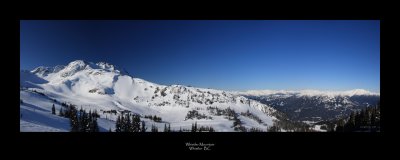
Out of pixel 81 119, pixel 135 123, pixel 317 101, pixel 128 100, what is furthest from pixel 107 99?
pixel 317 101

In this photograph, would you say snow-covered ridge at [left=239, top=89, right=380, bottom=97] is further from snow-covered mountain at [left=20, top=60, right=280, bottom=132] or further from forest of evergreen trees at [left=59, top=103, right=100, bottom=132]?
forest of evergreen trees at [left=59, top=103, right=100, bottom=132]

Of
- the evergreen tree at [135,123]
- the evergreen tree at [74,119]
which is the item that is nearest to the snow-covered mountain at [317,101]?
the evergreen tree at [135,123]

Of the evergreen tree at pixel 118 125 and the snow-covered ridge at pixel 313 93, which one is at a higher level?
the snow-covered ridge at pixel 313 93

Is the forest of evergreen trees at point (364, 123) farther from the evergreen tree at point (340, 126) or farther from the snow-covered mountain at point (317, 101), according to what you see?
the snow-covered mountain at point (317, 101)

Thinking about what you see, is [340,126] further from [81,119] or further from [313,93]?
[81,119]
